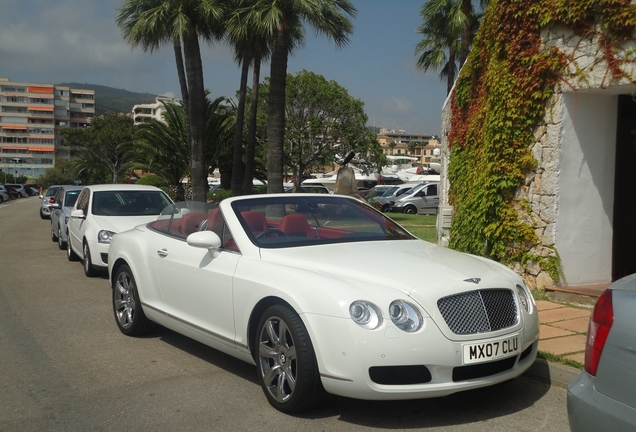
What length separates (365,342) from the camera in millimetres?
4031

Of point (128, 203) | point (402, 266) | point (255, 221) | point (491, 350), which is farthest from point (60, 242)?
point (491, 350)

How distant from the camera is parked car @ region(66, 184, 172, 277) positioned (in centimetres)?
1086

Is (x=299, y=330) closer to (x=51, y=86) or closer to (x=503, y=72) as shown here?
(x=503, y=72)

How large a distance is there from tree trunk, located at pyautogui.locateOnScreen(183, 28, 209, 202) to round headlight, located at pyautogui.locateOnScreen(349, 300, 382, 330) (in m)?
17.8

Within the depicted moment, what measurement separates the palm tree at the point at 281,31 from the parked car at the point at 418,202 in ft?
49.0

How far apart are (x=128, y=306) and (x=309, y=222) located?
2484 mm

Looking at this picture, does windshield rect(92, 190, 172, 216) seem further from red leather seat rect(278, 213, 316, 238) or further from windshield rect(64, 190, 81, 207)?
red leather seat rect(278, 213, 316, 238)

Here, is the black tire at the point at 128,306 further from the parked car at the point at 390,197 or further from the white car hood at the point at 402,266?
the parked car at the point at 390,197

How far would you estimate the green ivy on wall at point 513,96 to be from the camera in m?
7.61

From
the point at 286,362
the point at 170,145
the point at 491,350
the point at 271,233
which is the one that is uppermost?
the point at 170,145

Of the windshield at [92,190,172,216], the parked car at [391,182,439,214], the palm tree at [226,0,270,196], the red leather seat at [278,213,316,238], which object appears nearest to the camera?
the red leather seat at [278,213,316,238]

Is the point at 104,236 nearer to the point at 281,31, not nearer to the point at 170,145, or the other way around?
the point at 281,31

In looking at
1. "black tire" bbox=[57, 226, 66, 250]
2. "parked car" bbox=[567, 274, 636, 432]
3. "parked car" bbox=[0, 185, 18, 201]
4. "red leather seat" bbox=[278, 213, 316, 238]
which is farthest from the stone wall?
"parked car" bbox=[0, 185, 18, 201]

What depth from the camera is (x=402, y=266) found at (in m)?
4.64
